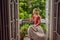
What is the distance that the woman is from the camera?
6.05 ft

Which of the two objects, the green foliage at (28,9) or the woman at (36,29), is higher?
the green foliage at (28,9)

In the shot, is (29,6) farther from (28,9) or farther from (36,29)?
(36,29)

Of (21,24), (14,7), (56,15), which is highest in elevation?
(14,7)

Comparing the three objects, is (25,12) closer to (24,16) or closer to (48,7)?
(24,16)

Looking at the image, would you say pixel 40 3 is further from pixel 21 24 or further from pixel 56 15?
pixel 21 24

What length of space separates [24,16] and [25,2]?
0.63 ft

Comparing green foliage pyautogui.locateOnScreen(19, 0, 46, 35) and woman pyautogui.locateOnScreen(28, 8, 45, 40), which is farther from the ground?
green foliage pyautogui.locateOnScreen(19, 0, 46, 35)

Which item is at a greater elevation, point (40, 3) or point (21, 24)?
point (40, 3)

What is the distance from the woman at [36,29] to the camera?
72.6 inches

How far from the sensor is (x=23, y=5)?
1.86m

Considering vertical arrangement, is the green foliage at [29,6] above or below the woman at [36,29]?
above

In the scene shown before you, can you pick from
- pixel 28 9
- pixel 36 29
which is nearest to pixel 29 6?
pixel 28 9

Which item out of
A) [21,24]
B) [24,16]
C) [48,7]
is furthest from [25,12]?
[48,7]

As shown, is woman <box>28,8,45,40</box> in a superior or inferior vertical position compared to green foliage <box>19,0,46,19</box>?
inferior
